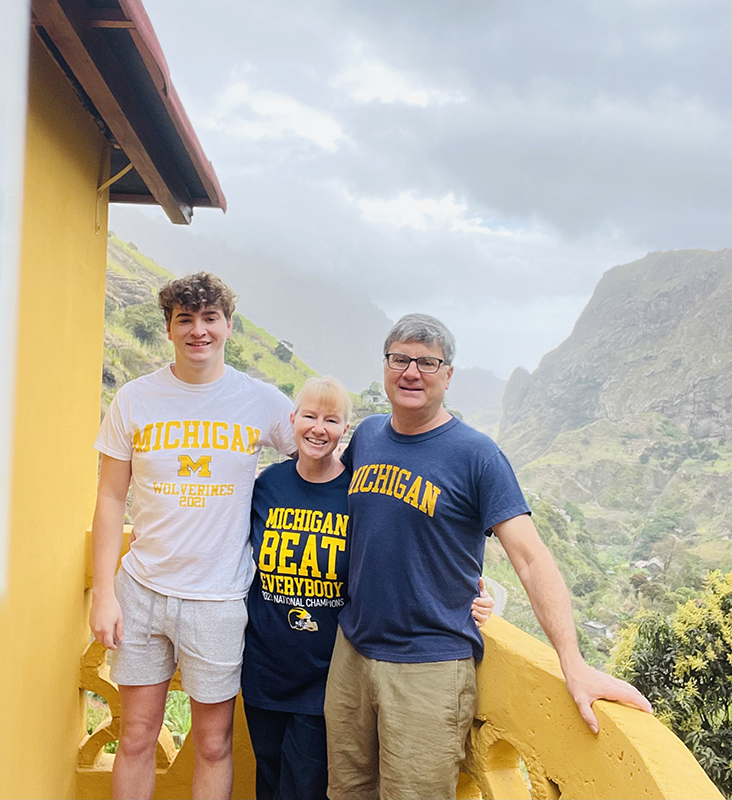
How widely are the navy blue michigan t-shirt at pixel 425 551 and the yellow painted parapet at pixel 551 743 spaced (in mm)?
125

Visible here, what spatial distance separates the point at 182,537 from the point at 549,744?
103 centimetres

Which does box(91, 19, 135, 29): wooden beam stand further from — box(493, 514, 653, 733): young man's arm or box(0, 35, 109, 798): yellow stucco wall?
box(493, 514, 653, 733): young man's arm

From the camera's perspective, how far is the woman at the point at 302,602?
5.87 ft

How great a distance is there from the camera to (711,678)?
3754 mm

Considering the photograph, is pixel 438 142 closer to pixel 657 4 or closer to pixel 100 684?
pixel 657 4

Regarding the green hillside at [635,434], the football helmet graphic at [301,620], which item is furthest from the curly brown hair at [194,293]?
the green hillside at [635,434]

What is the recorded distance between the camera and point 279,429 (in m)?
1.92

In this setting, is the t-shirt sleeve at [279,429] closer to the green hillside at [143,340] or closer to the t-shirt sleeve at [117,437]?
the t-shirt sleeve at [117,437]

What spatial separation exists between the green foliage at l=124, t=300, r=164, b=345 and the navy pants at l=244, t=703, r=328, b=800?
1210 inches

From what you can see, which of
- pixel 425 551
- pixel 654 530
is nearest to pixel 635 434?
pixel 654 530

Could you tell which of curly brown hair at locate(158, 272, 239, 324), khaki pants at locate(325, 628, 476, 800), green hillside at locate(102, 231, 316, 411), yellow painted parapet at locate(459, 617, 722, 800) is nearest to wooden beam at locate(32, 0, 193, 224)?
curly brown hair at locate(158, 272, 239, 324)

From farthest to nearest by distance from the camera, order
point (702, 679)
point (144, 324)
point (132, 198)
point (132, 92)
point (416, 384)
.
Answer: point (144, 324), point (702, 679), point (132, 198), point (132, 92), point (416, 384)

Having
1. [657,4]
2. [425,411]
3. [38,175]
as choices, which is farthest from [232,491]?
[657,4]

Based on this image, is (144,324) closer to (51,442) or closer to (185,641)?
(51,442)
